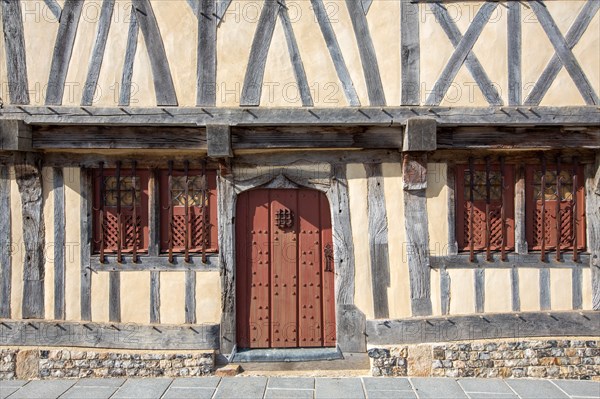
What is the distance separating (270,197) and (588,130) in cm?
344

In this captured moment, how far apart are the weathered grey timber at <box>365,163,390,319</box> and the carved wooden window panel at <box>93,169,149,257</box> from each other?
246 centimetres

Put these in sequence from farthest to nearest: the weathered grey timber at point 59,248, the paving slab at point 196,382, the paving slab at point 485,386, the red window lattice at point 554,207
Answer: the red window lattice at point 554,207 < the weathered grey timber at point 59,248 < the paving slab at point 196,382 < the paving slab at point 485,386

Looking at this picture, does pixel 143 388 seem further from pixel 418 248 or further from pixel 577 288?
pixel 577 288

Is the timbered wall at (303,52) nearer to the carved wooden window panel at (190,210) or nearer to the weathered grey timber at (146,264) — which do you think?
the carved wooden window panel at (190,210)

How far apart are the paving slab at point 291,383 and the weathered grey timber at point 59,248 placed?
7.80ft

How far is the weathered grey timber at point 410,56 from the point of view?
4.79m

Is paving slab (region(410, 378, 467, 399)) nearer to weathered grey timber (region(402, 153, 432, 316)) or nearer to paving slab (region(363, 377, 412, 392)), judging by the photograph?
paving slab (region(363, 377, 412, 392))

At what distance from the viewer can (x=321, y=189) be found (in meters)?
5.04

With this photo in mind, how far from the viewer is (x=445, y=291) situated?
197 inches

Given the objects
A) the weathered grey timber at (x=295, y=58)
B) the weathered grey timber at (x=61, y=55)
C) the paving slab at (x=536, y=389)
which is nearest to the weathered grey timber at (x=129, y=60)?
the weathered grey timber at (x=61, y=55)

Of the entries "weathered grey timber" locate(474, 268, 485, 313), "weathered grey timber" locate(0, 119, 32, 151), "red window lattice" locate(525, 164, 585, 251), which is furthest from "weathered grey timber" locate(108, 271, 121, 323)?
"red window lattice" locate(525, 164, 585, 251)

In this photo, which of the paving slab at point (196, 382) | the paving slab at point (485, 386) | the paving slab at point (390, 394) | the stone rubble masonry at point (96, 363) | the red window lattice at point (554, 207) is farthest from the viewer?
the red window lattice at point (554, 207)

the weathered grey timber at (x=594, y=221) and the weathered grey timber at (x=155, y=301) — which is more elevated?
the weathered grey timber at (x=594, y=221)

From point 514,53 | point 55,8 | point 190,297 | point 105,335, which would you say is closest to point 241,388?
point 190,297
